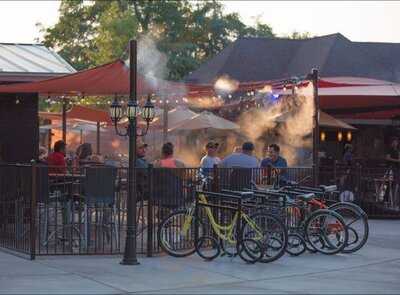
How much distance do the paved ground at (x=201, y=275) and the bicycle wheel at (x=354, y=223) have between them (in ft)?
0.81

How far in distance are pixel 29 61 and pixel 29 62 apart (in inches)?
4.9

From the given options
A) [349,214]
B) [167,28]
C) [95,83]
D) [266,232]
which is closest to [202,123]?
[95,83]

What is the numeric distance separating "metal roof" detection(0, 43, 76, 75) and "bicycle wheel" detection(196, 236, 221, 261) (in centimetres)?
527

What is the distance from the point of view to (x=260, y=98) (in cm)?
1911

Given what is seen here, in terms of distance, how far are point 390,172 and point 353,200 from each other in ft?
3.34

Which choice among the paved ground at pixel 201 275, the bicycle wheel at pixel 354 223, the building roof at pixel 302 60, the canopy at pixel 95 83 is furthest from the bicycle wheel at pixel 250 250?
the building roof at pixel 302 60

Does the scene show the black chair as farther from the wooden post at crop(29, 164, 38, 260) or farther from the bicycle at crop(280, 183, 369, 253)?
the bicycle at crop(280, 183, 369, 253)

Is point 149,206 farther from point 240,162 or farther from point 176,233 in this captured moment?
point 240,162

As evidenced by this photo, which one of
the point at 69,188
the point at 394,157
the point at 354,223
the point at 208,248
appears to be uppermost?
the point at 394,157

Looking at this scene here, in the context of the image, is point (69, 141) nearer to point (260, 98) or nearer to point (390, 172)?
point (260, 98)

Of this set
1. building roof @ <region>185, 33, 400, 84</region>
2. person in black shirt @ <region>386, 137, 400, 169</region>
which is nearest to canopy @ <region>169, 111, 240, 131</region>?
person in black shirt @ <region>386, 137, 400, 169</region>

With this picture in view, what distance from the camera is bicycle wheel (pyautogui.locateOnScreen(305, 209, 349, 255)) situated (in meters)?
11.2

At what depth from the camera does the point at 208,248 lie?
1117 centimetres

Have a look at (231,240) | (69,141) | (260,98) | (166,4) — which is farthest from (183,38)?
(231,240)
